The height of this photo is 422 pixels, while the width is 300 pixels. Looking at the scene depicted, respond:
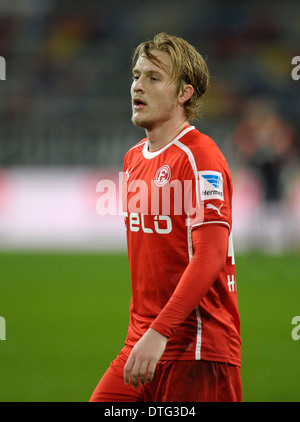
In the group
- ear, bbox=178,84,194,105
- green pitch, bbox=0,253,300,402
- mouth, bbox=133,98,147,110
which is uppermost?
ear, bbox=178,84,194,105

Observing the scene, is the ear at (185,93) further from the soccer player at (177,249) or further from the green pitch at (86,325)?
the green pitch at (86,325)

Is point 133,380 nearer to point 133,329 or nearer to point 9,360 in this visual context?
point 133,329

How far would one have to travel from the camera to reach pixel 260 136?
12.9 meters

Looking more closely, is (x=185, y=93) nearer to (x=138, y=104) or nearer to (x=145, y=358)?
(x=138, y=104)

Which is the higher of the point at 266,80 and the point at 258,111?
the point at 266,80

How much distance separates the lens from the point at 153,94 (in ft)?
9.18

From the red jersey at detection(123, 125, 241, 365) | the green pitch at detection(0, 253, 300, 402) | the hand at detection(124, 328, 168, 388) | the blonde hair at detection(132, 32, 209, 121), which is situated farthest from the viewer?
the green pitch at detection(0, 253, 300, 402)

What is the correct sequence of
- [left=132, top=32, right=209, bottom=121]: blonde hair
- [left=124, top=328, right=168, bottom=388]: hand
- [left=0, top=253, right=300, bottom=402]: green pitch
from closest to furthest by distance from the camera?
1. [left=124, top=328, right=168, bottom=388]: hand
2. [left=132, top=32, right=209, bottom=121]: blonde hair
3. [left=0, top=253, right=300, bottom=402]: green pitch

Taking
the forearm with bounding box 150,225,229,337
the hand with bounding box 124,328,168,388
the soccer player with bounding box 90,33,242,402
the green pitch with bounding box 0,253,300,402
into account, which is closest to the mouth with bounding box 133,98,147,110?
the soccer player with bounding box 90,33,242,402

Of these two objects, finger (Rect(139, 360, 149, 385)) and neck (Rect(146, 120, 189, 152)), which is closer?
finger (Rect(139, 360, 149, 385))

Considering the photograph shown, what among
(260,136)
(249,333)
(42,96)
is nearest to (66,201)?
(260,136)

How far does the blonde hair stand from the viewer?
2.79 metres

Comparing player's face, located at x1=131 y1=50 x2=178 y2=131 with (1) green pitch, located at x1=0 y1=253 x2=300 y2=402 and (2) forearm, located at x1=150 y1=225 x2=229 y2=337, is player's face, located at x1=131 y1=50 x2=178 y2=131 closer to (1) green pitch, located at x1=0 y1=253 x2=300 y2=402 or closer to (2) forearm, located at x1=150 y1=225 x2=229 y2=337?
(2) forearm, located at x1=150 y1=225 x2=229 y2=337

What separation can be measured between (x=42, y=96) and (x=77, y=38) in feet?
9.54
